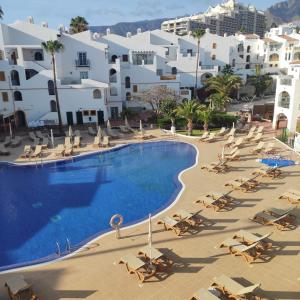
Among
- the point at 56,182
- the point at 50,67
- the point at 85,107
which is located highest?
the point at 50,67

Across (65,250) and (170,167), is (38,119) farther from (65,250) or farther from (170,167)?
(65,250)

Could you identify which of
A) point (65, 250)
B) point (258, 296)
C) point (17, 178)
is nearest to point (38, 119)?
point (17, 178)

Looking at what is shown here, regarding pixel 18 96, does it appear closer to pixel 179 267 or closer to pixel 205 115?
pixel 205 115

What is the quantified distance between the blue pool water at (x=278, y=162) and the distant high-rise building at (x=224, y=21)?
13898 cm

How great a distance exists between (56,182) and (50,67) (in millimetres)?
22706

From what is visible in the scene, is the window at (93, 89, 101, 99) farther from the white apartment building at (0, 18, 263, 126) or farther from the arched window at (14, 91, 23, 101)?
the arched window at (14, 91, 23, 101)

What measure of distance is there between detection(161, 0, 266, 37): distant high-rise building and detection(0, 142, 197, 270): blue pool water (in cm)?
13821

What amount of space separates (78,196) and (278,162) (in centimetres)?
1392

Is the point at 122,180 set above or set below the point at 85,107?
below

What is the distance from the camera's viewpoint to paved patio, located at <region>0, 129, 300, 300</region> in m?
9.77

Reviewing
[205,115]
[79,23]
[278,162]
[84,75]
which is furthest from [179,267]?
[79,23]

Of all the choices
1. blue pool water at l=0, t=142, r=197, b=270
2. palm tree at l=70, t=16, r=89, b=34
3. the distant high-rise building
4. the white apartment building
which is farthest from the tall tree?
the distant high-rise building

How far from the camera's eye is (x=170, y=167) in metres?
22.7

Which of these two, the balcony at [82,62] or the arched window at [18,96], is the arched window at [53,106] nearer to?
the arched window at [18,96]
